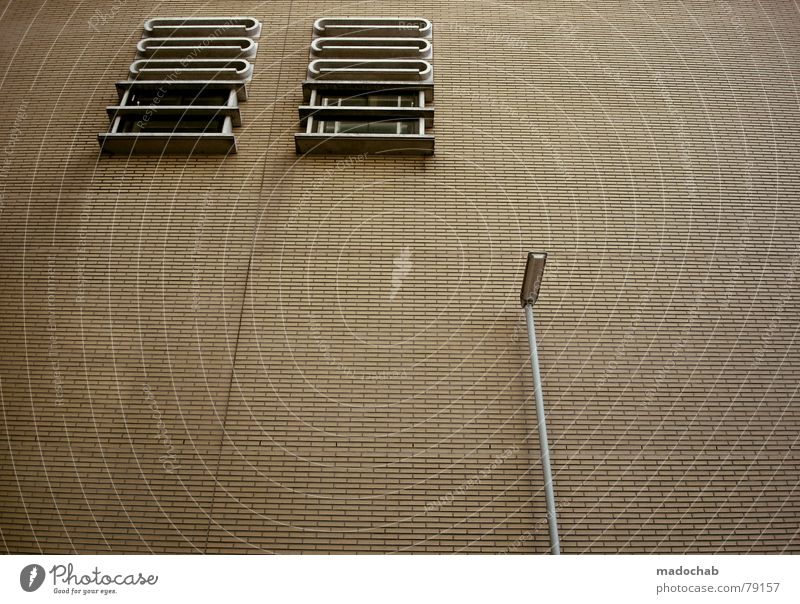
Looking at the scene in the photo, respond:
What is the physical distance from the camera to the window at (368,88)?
8.84 m

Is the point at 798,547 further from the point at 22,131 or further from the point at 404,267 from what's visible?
the point at 22,131

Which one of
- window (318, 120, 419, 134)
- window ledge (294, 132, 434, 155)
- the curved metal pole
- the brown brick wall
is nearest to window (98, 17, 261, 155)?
the brown brick wall

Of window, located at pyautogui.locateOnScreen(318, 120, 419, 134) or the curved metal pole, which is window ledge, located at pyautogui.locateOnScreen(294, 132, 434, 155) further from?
the curved metal pole

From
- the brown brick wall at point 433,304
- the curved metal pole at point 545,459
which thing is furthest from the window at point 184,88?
the curved metal pole at point 545,459

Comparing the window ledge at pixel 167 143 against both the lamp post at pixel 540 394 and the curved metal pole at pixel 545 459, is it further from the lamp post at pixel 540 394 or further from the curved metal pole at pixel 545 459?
the curved metal pole at pixel 545 459

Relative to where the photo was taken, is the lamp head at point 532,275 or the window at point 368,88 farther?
the window at point 368,88

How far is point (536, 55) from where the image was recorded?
32.4 ft

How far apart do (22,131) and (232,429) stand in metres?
5.35

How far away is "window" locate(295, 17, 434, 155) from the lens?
29.0 feet

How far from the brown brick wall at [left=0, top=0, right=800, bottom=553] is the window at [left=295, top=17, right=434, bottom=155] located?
275mm

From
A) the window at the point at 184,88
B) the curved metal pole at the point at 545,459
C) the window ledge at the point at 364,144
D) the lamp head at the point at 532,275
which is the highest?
the window at the point at 184,88

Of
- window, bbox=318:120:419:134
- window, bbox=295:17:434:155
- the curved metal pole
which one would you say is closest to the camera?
the curved metal pole

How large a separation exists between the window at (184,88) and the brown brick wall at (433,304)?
24 centimetres

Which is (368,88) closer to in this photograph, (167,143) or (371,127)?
(371,127)
